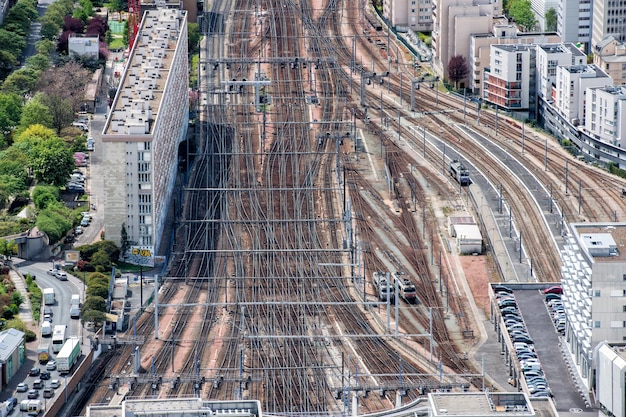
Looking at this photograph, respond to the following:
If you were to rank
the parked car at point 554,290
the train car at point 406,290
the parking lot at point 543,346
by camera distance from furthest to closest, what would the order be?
the train car at point 406,290, the parked car at point 554,290, the parking lot at point 543,346

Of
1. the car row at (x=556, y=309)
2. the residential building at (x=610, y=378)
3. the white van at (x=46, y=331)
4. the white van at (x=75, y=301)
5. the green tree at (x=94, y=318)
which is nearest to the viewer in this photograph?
the residential building at (x=610, y=378)

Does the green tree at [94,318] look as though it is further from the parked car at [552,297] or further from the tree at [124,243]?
the parked car at [552,297]

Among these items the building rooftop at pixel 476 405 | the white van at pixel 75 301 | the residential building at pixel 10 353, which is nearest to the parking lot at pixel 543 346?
the building rooftop at pixel 476 405

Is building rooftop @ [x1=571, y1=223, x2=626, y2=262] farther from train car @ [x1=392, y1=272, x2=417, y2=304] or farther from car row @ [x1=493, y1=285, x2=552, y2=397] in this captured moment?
train car @ [x1=392, y1=272, x2=417, y2=304]

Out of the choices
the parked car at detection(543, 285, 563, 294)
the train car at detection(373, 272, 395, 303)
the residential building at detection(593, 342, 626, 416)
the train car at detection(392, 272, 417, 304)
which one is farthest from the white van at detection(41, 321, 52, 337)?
the residential building at detection(593, 342, 626, 416)

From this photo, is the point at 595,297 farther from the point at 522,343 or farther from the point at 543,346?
the point at 522,343

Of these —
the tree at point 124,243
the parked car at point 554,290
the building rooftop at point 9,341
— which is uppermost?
the tree at point 124,243
